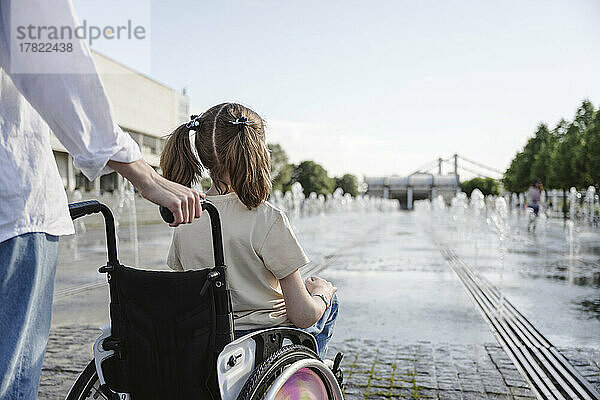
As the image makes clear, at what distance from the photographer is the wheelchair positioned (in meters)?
1.75

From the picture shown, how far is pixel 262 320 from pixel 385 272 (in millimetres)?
7146

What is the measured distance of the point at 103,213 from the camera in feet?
6.00

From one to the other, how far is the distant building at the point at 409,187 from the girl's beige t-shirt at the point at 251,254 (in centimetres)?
13357

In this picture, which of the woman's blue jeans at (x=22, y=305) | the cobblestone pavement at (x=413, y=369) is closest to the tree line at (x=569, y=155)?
the cobblestone pavement at (x=413, y=369)

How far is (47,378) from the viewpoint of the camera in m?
3.73

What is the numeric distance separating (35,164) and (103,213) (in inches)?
22.5

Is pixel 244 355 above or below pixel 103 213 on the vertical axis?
below

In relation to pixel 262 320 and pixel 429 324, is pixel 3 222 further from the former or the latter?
pixel 429 324

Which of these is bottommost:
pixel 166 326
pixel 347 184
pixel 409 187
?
pixel 166 326

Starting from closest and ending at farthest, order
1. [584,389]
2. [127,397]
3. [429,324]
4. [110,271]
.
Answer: [110,271] → [127,397] → [584,389] → [429,324]

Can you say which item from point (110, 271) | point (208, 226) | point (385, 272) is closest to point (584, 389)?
point (208, 226)

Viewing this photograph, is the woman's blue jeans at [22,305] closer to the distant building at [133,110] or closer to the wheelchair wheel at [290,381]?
the wheelchair wheel at [290,381]

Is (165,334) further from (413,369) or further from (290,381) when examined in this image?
(413,369)

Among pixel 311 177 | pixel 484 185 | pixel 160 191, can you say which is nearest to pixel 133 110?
pixel 160 191
